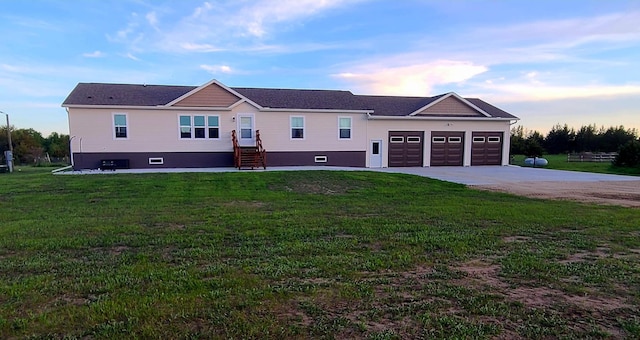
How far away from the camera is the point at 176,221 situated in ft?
22.9

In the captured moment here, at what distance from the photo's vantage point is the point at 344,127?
22.3 metres

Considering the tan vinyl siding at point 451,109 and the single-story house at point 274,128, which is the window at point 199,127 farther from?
the tan vinyl siding at point 451,109

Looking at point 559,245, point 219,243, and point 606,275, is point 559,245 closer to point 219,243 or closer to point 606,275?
point 606,275

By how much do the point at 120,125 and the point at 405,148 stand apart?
52.9 feet

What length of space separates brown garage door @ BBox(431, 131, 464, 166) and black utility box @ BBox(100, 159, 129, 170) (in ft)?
58.1

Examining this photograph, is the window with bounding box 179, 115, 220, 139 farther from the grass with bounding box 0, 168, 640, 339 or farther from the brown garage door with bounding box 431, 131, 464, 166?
the brown garage door with bounding box 431, 131, 464, 166

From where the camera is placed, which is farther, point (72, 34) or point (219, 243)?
point (72, 34)

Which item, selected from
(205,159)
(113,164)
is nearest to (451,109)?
(205,159)

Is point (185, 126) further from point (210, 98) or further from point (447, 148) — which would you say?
point (447, 148)

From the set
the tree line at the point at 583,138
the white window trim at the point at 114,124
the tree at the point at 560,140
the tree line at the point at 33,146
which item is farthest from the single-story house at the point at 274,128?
the tree at the point at 560,140

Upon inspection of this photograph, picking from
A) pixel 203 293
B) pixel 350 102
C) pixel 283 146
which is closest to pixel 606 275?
pixel 203 293

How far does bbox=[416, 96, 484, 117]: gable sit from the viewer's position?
23.4m

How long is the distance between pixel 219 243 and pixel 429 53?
19.2 meters

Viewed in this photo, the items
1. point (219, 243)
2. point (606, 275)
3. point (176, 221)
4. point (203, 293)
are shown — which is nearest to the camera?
point (203, 293)
